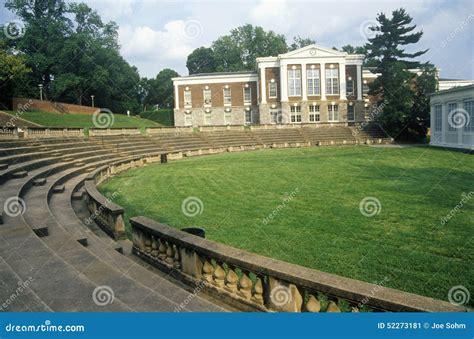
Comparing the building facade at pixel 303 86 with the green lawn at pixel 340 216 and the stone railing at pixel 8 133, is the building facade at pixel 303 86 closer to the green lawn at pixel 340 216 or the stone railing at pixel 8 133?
the green lawn at pixel 340 216

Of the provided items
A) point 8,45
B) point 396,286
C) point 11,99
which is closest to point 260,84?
point 11,99

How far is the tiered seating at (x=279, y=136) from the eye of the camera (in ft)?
134

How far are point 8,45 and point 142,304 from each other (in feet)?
206

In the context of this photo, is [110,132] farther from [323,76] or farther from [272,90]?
[323,76]

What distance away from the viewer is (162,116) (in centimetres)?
6406

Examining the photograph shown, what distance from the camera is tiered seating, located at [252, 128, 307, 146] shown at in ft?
134

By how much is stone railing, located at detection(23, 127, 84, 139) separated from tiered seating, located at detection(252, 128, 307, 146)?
2043 cm

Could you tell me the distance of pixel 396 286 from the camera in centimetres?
561

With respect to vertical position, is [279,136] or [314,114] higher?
[314,114]

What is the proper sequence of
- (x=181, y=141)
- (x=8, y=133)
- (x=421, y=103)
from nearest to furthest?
(x=8, y=133), (x=181, y=141), (x=421, y=103)

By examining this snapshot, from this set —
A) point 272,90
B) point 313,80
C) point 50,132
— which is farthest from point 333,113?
point 50,132

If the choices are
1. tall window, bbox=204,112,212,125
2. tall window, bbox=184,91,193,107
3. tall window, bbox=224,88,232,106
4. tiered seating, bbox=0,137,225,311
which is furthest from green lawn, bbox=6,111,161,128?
tiered seating, bbox=0,137,225,311

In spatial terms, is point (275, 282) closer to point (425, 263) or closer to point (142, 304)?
point (142, 304)

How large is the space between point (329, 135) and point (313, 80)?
40.2 feet
